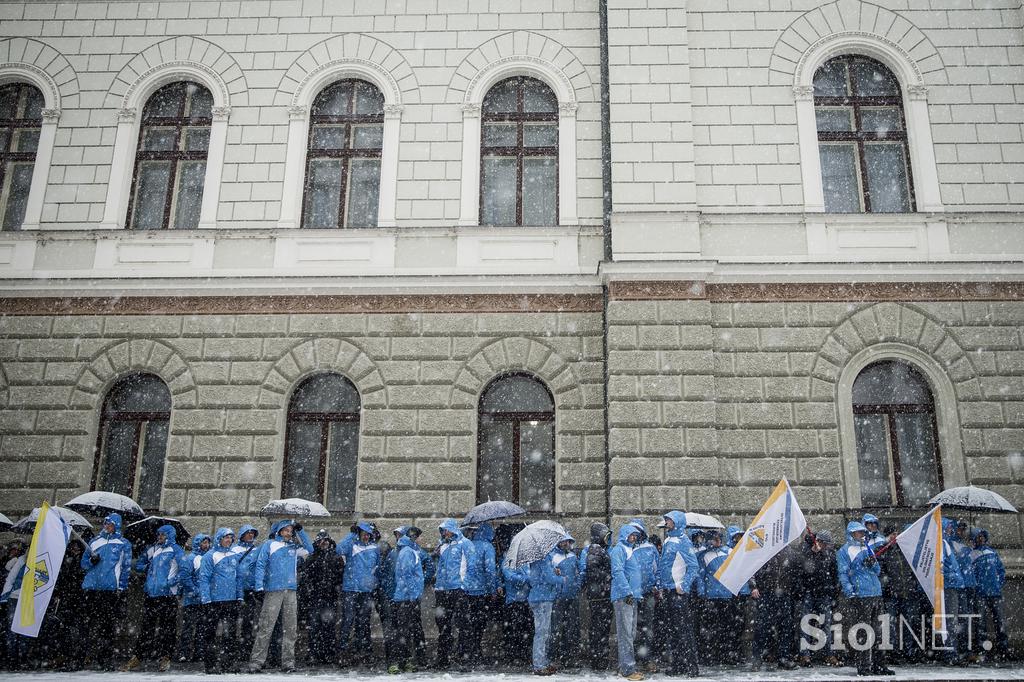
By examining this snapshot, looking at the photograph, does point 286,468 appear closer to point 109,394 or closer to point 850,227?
point 109,394

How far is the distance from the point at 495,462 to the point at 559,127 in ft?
16.1

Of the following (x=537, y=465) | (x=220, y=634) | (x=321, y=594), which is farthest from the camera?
(x=537, y=465)

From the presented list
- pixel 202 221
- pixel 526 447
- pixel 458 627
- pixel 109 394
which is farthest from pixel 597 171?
pixel 109 394

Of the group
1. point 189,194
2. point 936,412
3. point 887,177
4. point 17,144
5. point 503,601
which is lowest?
point 503,601

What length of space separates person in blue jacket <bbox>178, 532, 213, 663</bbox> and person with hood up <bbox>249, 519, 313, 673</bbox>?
551 millimetres

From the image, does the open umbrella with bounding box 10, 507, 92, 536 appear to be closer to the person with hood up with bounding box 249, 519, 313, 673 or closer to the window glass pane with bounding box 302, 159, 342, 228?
the person with hood up with bounding box 249, 519, 313, 673

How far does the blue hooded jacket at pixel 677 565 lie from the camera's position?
782cm

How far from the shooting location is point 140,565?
895 cm

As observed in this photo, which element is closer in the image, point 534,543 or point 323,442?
point 534,543

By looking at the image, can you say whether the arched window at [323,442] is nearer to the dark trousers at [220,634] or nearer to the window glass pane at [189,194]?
the dark trousers at [220,634]

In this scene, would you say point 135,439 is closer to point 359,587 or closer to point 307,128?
point 359,587

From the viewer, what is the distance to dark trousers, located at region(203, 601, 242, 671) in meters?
8.08

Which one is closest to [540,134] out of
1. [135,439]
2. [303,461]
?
[303,461]

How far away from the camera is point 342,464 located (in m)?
10.7
